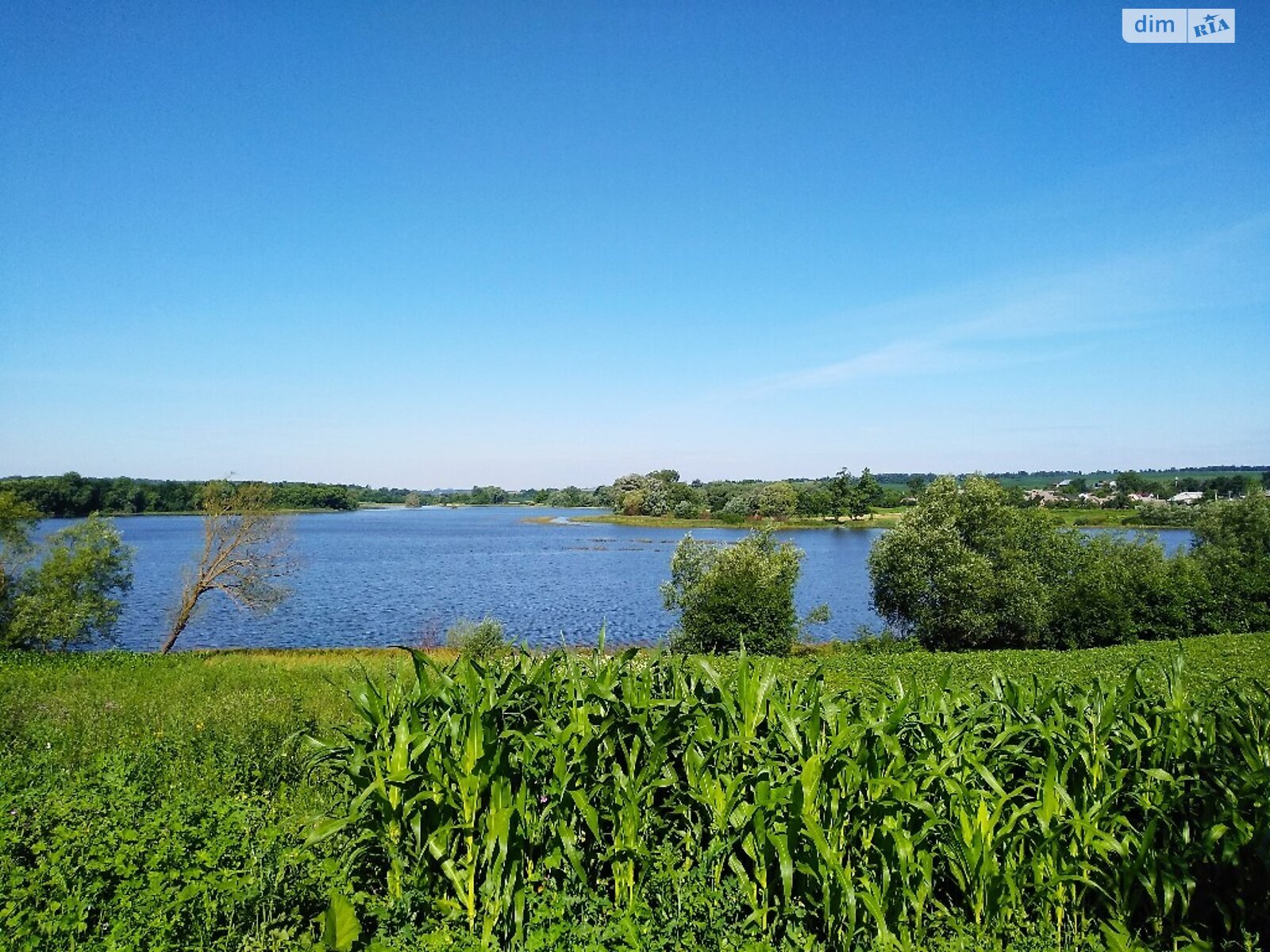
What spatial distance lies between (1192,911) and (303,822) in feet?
15.8

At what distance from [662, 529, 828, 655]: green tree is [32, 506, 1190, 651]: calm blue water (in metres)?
5.60

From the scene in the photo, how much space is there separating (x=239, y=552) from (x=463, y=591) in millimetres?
27280

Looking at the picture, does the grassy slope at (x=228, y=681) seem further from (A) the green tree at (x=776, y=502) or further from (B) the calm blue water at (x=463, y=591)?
→ (A) the green tree at (x=776, y=502)

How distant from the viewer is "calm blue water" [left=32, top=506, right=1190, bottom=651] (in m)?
44.2

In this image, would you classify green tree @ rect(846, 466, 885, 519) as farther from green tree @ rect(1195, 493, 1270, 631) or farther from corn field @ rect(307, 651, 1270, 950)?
corn field @ rect(307, 651, 1270, 950)

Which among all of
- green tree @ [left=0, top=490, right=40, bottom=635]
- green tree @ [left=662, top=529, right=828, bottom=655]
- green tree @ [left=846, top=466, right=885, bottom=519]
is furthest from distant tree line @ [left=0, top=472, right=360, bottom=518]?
green tree @ [left=846, top=466, right=885, bottom=519]

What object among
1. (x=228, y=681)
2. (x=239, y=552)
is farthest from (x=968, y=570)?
(x=239, y=552)

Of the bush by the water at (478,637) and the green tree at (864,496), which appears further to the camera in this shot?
the green tree at (864,496)

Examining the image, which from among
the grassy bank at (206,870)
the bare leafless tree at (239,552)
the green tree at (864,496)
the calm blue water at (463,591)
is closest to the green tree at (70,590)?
the bare leafless tree at (239,552)

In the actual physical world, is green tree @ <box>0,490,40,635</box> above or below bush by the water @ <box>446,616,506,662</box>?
above

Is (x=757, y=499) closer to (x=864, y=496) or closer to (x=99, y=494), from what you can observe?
(x=864, y=496)

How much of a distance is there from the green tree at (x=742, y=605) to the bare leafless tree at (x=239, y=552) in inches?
800

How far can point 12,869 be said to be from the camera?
146 inches

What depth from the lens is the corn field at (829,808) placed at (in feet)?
11.7
